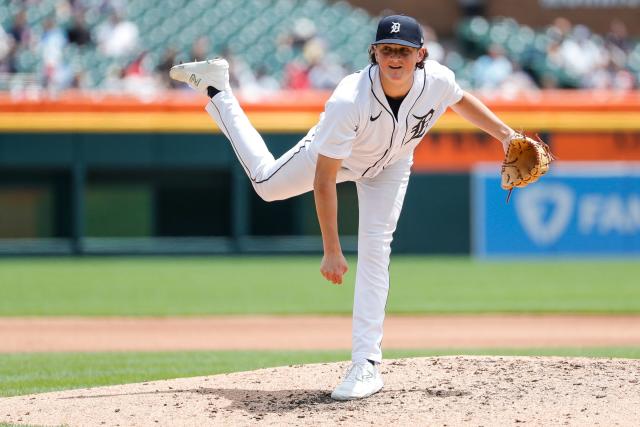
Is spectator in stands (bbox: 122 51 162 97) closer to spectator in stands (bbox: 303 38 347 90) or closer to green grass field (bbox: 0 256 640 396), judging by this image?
spectator in stands (bbox: 303 38 347 90)

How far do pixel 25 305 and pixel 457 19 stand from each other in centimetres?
1175

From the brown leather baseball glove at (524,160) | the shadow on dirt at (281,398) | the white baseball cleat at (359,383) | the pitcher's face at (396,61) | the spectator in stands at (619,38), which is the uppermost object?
the spectator in stands at (619,38)

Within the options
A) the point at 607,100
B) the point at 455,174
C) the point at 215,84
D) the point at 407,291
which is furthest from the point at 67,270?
the point at 215,84

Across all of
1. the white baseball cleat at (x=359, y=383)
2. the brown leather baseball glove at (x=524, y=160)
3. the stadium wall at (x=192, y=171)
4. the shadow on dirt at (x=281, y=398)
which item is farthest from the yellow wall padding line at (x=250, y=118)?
the white baseball cleat at (x=359, y=383)

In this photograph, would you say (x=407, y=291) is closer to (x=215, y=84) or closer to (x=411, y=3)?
(x=215, y=84)

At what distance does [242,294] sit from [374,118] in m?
6.99

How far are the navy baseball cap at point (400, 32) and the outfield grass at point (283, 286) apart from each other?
5781 mm

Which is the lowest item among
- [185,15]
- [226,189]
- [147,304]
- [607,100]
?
[147,304]

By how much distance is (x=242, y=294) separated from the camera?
37.7 ft

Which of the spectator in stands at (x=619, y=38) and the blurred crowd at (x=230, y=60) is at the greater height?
the spectator in stands at (x=619, y=38)

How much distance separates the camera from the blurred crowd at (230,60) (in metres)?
14.7

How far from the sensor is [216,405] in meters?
4.83

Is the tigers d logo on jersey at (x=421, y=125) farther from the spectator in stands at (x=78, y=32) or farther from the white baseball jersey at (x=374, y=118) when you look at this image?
the spectator in stands at (x=78, y=32)

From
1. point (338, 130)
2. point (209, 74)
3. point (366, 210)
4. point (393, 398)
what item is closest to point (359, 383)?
point (393, 398)
